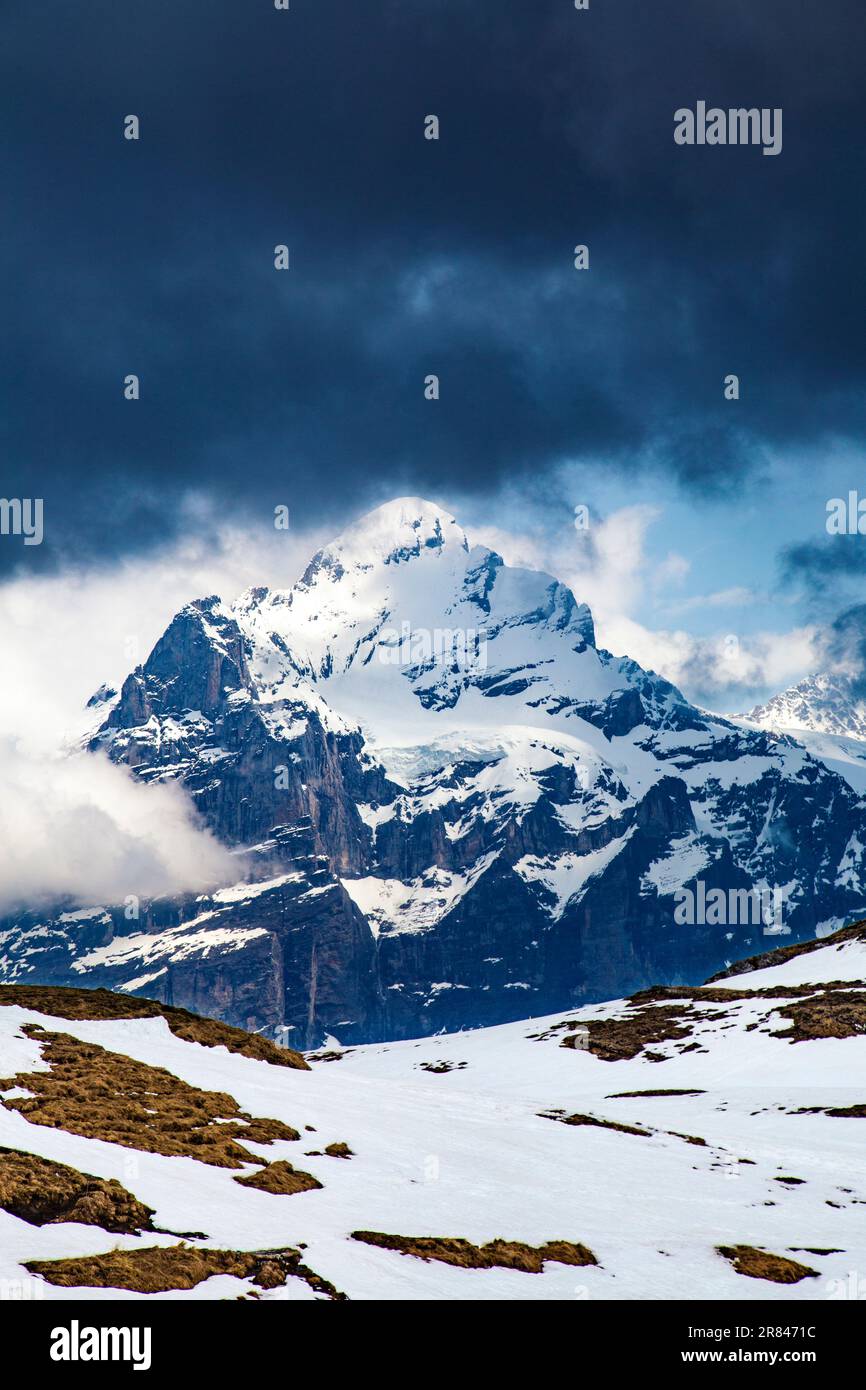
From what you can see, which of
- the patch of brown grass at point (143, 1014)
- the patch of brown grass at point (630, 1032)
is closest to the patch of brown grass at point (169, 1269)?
the patch of brown grass at point (143, 1014)

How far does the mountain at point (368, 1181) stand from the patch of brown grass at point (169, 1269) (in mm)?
69

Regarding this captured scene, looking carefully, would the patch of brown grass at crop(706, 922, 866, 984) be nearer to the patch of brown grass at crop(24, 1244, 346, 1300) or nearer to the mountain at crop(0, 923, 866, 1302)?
the mountain at crop(0, 923, 866, 1302)

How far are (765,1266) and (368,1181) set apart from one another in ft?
44.7

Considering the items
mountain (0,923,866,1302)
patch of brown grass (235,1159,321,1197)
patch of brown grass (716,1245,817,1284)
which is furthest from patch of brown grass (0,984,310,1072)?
patch of brown grass (716,1245,817,1284)

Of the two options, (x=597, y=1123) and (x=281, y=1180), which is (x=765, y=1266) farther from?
(x=597, y=1123)

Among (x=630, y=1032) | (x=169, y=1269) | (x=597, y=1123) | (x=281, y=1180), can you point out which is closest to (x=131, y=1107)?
(x=281, y=1180)

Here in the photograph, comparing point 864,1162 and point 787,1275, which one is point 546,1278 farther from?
point 864,1162

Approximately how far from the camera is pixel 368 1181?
45062 millimetres

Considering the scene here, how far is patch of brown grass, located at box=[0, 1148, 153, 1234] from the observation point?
110 ft

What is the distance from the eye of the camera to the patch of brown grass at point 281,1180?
4100 cm

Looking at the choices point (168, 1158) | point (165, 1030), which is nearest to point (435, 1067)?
point (165, 1030)

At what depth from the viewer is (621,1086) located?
103m

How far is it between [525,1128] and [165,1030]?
19.6 meters

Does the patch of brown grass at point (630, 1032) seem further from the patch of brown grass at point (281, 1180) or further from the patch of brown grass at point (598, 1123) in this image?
the patch of brown grass at point (281, 1180)
